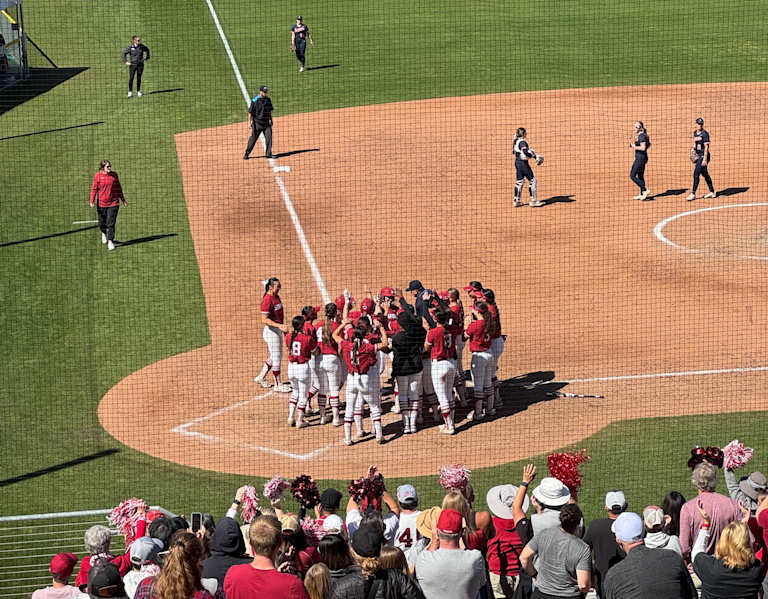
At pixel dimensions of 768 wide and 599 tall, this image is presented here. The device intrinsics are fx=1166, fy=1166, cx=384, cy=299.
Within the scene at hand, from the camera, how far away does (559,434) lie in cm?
1373

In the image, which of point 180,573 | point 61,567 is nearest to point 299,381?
point 61,567

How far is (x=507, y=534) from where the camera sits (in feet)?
27.7

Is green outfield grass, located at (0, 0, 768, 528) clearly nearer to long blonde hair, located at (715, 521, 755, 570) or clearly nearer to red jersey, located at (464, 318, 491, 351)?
red jersey, located at (464, 318, 491, 351)

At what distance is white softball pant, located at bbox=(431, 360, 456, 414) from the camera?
13.5 metres

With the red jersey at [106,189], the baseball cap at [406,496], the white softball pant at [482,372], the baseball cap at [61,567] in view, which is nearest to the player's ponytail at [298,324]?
the white softball pant at [482,372]

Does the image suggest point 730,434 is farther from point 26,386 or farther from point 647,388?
point 26,386

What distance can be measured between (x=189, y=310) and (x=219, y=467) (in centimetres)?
534

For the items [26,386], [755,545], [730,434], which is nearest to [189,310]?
[26,386]

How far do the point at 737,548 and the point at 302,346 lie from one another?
24.4ft

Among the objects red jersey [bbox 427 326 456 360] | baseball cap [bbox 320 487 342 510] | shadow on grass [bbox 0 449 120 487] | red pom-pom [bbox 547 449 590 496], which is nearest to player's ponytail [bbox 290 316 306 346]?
red jersey [bbox 427 326 456 360]

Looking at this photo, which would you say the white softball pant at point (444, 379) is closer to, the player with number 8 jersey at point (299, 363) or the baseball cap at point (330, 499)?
the player with number 8 jersey at point (299, 363)

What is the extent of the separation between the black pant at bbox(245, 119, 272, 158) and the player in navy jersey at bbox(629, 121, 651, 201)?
7.49 meters

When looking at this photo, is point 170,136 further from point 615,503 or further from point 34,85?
point 615,503

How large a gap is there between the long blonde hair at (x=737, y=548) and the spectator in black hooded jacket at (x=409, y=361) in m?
6.53
